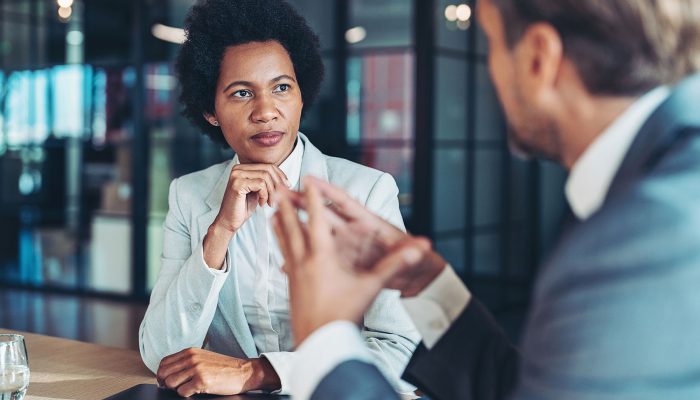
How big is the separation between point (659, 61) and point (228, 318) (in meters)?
1.13

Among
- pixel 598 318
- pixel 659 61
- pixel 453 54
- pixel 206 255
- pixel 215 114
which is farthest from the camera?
pixel 453 54

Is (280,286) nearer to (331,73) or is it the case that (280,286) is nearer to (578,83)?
(578,83)

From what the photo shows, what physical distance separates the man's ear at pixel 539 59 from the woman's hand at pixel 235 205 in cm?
83

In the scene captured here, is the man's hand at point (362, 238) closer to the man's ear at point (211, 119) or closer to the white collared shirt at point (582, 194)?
the white collared shirt at point (582, 194)

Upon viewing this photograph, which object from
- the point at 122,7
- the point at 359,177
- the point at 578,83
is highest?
the point at 122,7

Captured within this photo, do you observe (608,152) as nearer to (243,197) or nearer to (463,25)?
(243,197)

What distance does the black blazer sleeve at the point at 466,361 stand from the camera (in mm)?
1001

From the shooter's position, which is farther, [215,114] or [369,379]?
[215,114]

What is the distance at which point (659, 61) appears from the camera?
2.48ft

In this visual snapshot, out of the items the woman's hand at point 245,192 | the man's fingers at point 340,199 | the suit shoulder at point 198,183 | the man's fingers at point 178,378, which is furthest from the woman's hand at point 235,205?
the man's fingers at point 340,199

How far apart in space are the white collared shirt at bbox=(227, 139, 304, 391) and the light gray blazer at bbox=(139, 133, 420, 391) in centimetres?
3

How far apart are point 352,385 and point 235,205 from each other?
832mm

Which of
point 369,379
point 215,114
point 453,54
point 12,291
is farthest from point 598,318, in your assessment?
point 12,291

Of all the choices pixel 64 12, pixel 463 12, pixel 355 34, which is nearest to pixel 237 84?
pixel 355 34
